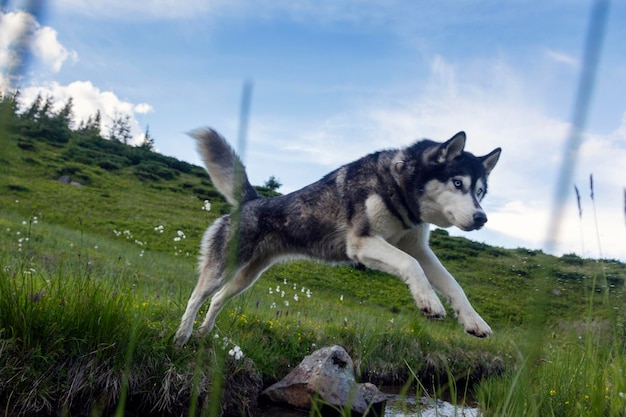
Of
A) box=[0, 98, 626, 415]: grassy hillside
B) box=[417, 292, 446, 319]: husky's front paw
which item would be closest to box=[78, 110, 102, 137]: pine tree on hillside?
box=[0, 98, 626, 415]: grassy hillside

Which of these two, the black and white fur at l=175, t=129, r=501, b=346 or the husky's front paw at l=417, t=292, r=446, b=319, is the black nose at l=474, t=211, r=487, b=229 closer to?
the black and white fur at l=175, t=129, r=501, b=346

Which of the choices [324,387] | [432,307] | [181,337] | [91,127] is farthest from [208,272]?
[91,127]

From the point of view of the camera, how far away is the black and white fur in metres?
5.31

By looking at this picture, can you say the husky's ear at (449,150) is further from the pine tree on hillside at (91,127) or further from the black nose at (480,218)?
the pine tree on hillside at (91,127)

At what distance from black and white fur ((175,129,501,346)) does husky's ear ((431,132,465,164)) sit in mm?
11

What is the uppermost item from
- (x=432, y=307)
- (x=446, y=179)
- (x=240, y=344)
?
(x=446, y=179)

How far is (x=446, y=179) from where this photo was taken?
5648 mm

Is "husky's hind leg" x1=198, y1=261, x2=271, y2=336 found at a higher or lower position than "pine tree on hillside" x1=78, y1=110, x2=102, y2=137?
lower

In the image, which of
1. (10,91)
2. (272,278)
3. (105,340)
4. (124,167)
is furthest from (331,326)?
(124,167)

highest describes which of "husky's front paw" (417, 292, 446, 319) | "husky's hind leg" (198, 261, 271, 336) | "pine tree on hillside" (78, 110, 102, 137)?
"pine tree on hillside" (78, 110, 102, 137)

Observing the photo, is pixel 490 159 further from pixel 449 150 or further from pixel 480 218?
pixel 480 218

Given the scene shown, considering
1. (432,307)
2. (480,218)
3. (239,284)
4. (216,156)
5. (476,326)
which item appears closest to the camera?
(432,307)

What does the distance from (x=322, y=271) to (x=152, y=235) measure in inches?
410

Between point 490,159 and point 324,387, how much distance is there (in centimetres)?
339
